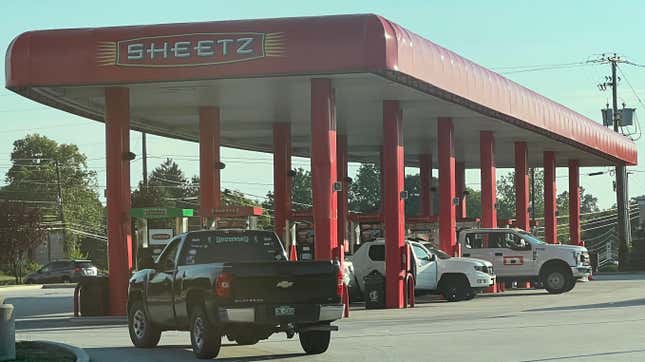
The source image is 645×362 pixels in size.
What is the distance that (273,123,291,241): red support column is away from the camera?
4688 cm

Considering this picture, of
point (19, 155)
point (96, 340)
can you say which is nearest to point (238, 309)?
point (96, 340)

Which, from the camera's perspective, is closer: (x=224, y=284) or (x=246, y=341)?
(x=224, y=284)

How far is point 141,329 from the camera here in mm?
22000

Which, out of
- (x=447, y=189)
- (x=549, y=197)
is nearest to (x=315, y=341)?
(x=447, y=189)

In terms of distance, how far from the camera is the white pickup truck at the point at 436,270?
37219 mm

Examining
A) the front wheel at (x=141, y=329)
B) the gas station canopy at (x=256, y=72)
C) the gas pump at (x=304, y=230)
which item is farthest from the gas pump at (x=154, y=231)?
the gas pump at (x=304, y=230)

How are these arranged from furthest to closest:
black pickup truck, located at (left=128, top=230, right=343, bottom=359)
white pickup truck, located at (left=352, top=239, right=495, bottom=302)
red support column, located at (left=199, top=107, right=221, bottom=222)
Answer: red support column, located at (left=199, top=107, right=221, bottom=222)
white pickup truck, located at (left=352, top=239, right=495, bottom=302)
black pickup truck, located at (left=128, top=230, right=343, bottom=359)

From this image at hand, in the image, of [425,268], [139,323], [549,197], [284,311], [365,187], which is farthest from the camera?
[365,187]

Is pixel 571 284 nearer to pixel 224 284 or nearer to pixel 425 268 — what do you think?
pixel 425 268

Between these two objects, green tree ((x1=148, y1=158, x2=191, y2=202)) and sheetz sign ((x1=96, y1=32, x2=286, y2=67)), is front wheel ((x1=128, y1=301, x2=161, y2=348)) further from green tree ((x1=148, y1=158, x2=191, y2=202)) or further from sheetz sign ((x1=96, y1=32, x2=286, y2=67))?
green tree ((x1=148, y1=158, x2=191, y2=202))

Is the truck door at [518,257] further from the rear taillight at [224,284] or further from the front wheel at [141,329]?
the rear taillight at [224,284]

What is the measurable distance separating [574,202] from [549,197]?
530cm

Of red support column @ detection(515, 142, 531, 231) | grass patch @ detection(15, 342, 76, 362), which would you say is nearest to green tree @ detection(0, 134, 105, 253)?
red support column @ detection(515, 142, 531, 231)

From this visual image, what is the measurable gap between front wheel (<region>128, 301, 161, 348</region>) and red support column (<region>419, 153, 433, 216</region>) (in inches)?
1660
